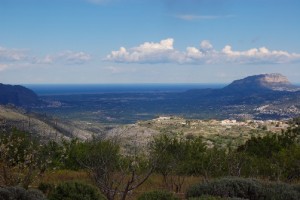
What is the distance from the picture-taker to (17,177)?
14.0 metres

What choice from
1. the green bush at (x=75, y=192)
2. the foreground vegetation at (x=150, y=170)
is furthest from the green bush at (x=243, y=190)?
the green bush at (x=75, y=192)

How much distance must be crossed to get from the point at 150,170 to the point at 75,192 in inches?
89.2

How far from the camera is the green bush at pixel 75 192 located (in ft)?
36.4

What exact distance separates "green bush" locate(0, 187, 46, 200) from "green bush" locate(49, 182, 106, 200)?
30.9 inches

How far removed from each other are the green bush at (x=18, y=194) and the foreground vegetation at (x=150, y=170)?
0.05 metres

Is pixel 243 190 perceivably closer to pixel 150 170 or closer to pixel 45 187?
pixel 150 170

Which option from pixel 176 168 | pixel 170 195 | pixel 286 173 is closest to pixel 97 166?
pixel 170 195

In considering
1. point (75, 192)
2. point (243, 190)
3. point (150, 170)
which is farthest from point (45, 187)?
point (243, 190)

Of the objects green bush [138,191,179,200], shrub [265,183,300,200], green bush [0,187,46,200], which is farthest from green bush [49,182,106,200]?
shrub [265,183,300,200]

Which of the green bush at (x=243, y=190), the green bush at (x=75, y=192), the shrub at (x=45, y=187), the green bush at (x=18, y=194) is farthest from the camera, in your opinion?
the shrub at (x=45, y=187)

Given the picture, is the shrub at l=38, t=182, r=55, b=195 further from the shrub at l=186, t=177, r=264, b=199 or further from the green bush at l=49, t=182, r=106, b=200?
the shrub at l=186, t=177, r=264, b=199

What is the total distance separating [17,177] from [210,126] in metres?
94.7

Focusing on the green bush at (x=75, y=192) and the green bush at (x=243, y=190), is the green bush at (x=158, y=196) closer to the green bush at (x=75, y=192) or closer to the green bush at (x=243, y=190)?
the green bush at (x=75, y=192)

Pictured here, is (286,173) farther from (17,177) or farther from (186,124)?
(186,124)
